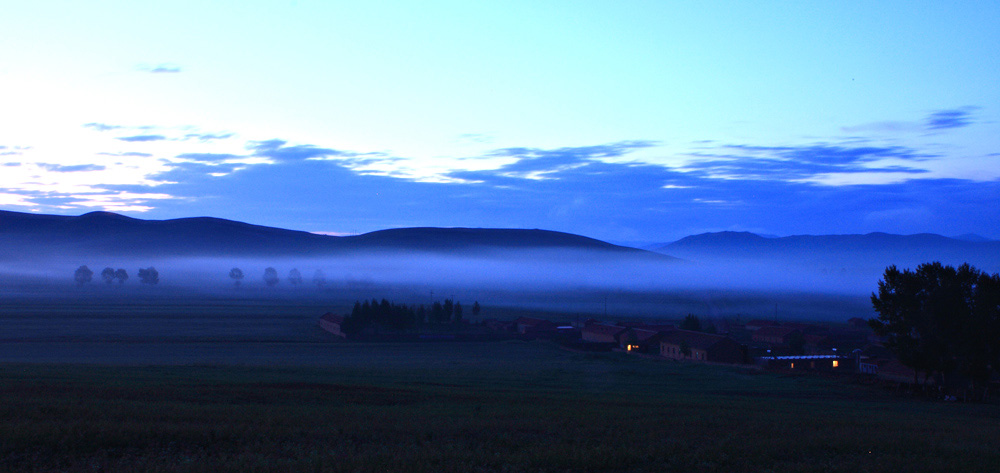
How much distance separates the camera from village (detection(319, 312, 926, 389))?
55625 millimetres

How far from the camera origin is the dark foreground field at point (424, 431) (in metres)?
12.7

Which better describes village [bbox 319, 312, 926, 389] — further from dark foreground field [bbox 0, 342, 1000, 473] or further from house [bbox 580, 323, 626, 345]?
dark foreground field [bbox 0, 342, 1000, 473]

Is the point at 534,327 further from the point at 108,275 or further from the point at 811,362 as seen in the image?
the point at 108,275

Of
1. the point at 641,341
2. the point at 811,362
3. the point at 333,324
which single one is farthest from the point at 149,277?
the point at 811,362

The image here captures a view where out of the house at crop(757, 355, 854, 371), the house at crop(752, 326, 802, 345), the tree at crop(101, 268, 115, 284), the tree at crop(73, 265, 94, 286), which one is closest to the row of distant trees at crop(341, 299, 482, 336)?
the house at crop(757, 355, 854, 371)

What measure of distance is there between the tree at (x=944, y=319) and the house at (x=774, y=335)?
130ft

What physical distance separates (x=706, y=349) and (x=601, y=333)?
1955cm

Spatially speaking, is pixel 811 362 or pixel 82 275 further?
pixel 82 275

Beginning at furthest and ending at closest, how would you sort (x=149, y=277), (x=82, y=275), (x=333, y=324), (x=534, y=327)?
(x=149, y=277) < (x=82, y=275) < (x=534, y=327) < (x=333, y=324)

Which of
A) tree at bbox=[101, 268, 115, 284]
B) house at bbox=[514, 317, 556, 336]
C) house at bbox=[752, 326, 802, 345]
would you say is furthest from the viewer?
tree at bbox=[101, 268, 115, 284]

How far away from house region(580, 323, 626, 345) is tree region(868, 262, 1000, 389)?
33152 millimetres

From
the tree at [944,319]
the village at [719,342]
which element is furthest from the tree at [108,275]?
the tree at [944,319]

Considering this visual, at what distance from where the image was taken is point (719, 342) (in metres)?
57.6

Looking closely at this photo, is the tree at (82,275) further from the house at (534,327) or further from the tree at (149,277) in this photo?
the house at (534,327)
